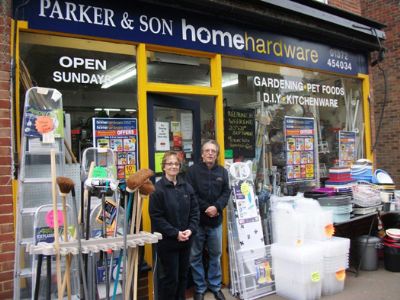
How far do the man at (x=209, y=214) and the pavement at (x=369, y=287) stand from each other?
0.27 m

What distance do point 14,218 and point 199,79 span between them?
2877 mm

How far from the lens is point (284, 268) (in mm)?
4730

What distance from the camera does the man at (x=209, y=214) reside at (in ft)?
14.9

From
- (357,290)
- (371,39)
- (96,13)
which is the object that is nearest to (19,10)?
(96,13)

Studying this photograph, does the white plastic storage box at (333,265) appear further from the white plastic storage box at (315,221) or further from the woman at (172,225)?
the woman at (172,225)

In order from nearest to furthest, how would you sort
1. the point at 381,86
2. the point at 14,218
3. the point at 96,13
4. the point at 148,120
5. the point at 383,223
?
the point at 14,218, the point at 96,13, the point at 148,120, the point at 383,223, the point at 381,86

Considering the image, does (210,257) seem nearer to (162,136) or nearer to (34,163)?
(162,136)

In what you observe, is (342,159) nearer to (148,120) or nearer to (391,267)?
(391,267)

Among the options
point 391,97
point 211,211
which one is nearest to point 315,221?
point 211,211

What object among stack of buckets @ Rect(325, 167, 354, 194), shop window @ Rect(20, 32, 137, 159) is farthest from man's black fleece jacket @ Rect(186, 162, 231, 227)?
stack of buckets @ Rect(325, 167, 354, 194)

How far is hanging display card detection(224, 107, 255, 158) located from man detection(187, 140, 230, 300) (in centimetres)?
87

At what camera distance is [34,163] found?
3668mm

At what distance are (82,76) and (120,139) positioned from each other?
2.69 feet

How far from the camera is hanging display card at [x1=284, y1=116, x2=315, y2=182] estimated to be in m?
6.21
